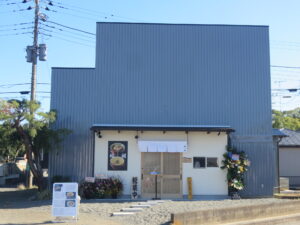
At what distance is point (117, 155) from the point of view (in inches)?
642

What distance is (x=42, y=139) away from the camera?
50.8 feet

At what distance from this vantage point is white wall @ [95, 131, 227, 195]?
53.2ft

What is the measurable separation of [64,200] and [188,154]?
23.9ft

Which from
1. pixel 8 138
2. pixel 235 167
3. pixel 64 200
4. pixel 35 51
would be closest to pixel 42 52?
pixel 35 51

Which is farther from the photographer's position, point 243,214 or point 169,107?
point 169,107

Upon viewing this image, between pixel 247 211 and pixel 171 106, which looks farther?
pixel 171 106

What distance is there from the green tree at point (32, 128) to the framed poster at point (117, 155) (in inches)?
88.5

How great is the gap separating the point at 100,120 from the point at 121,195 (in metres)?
3.74

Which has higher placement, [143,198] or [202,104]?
[202,104]

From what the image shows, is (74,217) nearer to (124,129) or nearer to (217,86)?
(124,129)

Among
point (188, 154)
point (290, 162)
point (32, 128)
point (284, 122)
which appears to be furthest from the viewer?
point (284, 122)

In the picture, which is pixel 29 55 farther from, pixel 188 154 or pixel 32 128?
pixel 188 154

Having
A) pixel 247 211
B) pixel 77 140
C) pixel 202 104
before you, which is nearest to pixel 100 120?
pixel 77 140

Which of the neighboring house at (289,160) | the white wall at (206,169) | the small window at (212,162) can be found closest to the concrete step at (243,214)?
the white wall at (206,169)
